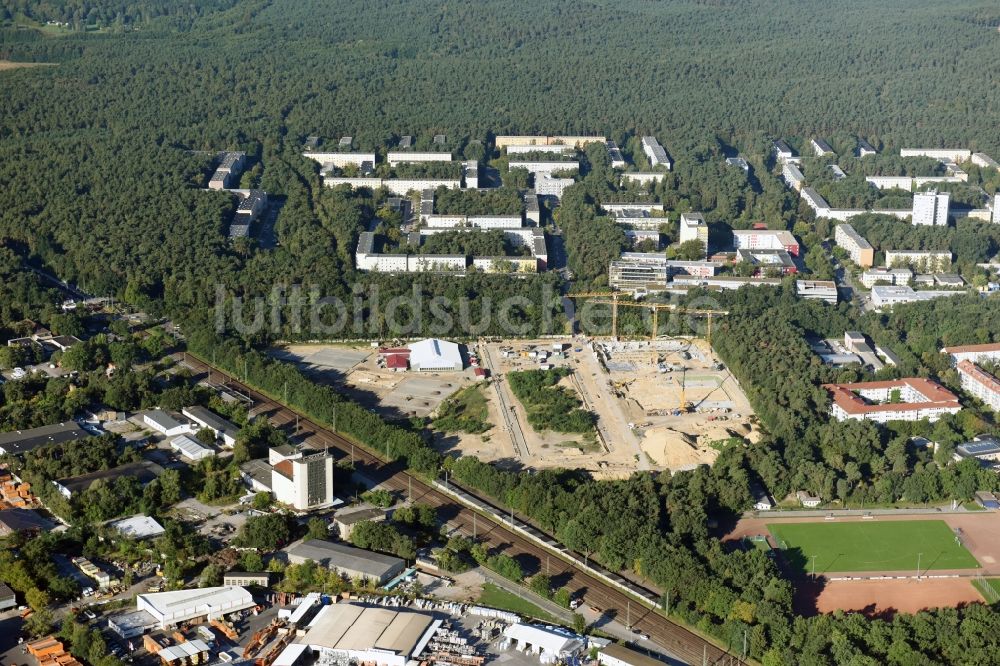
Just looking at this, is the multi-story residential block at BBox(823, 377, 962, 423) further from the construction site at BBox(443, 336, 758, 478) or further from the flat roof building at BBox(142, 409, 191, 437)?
the flat roof building at BBox(142, 409, 191, 437)

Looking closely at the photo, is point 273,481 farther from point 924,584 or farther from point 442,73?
point 442,73

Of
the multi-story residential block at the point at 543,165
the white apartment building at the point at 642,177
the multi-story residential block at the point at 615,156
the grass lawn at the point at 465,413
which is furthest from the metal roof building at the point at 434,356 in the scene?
the multi-story residential block at the point at 615,156

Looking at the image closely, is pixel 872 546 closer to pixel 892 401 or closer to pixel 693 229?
pixel 892 401

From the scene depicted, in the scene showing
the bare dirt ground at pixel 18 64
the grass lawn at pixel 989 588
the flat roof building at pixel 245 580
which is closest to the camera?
the flat roof building at pixel 245 580

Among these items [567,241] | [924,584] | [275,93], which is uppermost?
[275,93]

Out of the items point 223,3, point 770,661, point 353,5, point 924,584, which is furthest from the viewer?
point 223,3

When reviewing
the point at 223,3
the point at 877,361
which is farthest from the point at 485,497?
the point at 223,3

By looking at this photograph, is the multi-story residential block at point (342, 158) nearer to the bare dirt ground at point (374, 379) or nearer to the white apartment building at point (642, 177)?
the white apartment building at point (642, 177)

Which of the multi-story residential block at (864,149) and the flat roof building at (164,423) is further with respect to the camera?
the multi-story residential block at (864,149)
